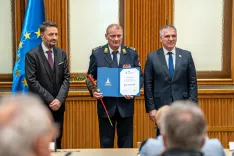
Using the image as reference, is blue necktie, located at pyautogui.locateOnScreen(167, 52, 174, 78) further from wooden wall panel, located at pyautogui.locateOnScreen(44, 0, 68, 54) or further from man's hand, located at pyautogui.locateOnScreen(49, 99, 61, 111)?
wooden wall panel, located at pyautogui.locateOnScreen(44, 0, 68, 54)

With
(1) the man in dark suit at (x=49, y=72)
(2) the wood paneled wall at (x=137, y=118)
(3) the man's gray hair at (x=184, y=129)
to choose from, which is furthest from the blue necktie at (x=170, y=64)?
(3) the man's gray hair at (x=184, y=129)

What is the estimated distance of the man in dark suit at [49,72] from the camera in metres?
4.86

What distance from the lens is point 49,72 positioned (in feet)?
16.2

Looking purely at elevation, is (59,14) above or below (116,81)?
above

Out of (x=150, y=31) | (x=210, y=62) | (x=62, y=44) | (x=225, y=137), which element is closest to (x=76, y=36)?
(x=62, y=44)

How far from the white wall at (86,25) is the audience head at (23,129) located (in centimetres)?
489

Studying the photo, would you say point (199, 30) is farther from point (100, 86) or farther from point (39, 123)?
point (39, 123)

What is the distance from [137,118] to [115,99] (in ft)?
4.47

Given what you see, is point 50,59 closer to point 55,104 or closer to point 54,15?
point 55,104

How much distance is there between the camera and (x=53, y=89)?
4953mm

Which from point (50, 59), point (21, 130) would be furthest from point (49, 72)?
point (21, 130)

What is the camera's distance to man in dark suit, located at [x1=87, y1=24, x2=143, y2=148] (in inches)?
193

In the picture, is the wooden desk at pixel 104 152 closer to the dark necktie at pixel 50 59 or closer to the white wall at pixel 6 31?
the dark necktie at pixel 50 59

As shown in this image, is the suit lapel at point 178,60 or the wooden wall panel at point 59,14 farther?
the wooden wall panel at point 59,14
